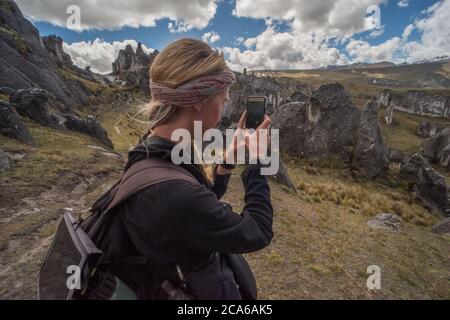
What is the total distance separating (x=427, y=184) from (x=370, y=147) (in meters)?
5.63

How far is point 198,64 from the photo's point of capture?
2.33 m

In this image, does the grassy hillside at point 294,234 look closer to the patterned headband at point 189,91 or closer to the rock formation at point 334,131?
the patterned headband at point 189,91

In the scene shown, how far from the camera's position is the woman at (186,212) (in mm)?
1979

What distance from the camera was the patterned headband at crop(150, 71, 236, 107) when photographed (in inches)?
90.9

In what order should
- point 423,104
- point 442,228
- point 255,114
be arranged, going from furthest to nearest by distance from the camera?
point 423,104, point 442,228, point 255,114

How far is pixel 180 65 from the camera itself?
2307mm

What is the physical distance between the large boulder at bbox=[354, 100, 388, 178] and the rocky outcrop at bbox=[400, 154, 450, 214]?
2349 millimetres

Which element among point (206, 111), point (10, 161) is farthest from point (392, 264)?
point (10, 161)

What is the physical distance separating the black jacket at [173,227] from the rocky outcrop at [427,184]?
22052mm

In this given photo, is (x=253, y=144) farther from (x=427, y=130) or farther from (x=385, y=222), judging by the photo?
(x=427, y=130)

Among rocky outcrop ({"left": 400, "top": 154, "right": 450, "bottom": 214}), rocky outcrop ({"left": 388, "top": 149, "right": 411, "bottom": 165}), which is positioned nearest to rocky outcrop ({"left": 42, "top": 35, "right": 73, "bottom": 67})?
rocky outcrop ({"left": 388, "top": 149, "right": 411, "bottom": 165})

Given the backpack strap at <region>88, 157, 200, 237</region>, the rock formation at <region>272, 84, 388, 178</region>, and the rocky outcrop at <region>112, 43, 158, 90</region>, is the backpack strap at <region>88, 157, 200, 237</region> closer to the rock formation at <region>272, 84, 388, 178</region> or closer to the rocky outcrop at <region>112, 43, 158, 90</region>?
the rock formation at <region>272, 84, 388, 178</region>

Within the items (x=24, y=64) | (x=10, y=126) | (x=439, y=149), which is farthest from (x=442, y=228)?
(x=24, y=64)
